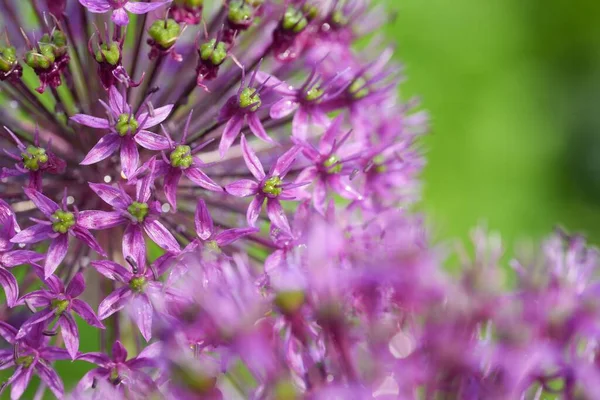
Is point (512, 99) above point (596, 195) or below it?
above

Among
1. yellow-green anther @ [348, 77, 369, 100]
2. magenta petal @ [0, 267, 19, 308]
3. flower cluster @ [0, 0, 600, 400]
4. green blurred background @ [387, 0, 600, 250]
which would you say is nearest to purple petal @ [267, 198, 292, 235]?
flower cluster @ [0, 0, 600, 400]

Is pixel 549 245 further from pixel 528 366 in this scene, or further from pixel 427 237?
pixel 528 366

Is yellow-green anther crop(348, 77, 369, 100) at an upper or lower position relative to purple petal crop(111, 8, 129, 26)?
lower

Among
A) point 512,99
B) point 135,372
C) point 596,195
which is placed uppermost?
point 135,372

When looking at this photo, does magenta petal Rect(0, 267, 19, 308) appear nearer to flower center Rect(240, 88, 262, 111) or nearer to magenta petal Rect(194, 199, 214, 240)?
magenta petal Rect(194, 199, 214, 240)

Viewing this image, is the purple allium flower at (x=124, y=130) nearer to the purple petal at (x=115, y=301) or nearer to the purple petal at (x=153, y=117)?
the purple petal at (x=153, y=117)

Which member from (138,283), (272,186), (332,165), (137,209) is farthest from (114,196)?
(332,165)

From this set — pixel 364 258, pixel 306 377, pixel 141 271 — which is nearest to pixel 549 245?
pixel 364 258
